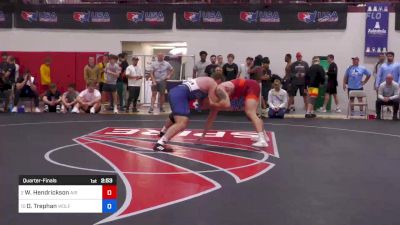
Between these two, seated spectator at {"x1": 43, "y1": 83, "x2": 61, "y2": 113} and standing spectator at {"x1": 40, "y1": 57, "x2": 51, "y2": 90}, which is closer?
seated spectator at {"x1": 43, "y1": 83, "x2": 61, "y2": 113}

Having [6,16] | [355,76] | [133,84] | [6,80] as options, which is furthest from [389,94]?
[6,16]

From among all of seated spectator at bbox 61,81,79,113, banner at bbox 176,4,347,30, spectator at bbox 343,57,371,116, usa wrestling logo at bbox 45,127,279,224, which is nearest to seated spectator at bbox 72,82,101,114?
seated spectator at bbox 61,81,79,113

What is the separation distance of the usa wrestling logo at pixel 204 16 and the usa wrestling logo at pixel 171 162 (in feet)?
23.4

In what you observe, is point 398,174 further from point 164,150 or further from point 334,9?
point 334,9

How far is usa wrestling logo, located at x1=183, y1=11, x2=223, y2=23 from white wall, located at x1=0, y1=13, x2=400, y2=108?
347 millimetres

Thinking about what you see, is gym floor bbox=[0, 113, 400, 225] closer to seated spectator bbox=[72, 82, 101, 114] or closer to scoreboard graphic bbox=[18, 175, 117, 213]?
scoreboard graphic bbox=[18, 175, 117, 213]

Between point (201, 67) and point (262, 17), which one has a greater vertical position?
point (262, 17)

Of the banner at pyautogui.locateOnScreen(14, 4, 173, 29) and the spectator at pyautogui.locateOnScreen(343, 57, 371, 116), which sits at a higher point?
the banner at pyautogui.locateOnScreen(14, 4, 173, 29)

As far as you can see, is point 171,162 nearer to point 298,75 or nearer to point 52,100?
point 52,100

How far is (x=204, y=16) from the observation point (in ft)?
52.0

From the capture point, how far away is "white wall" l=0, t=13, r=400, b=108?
15.3 metres

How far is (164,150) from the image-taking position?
7.11m

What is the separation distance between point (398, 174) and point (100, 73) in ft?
31.5

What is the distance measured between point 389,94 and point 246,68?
3.88 m
